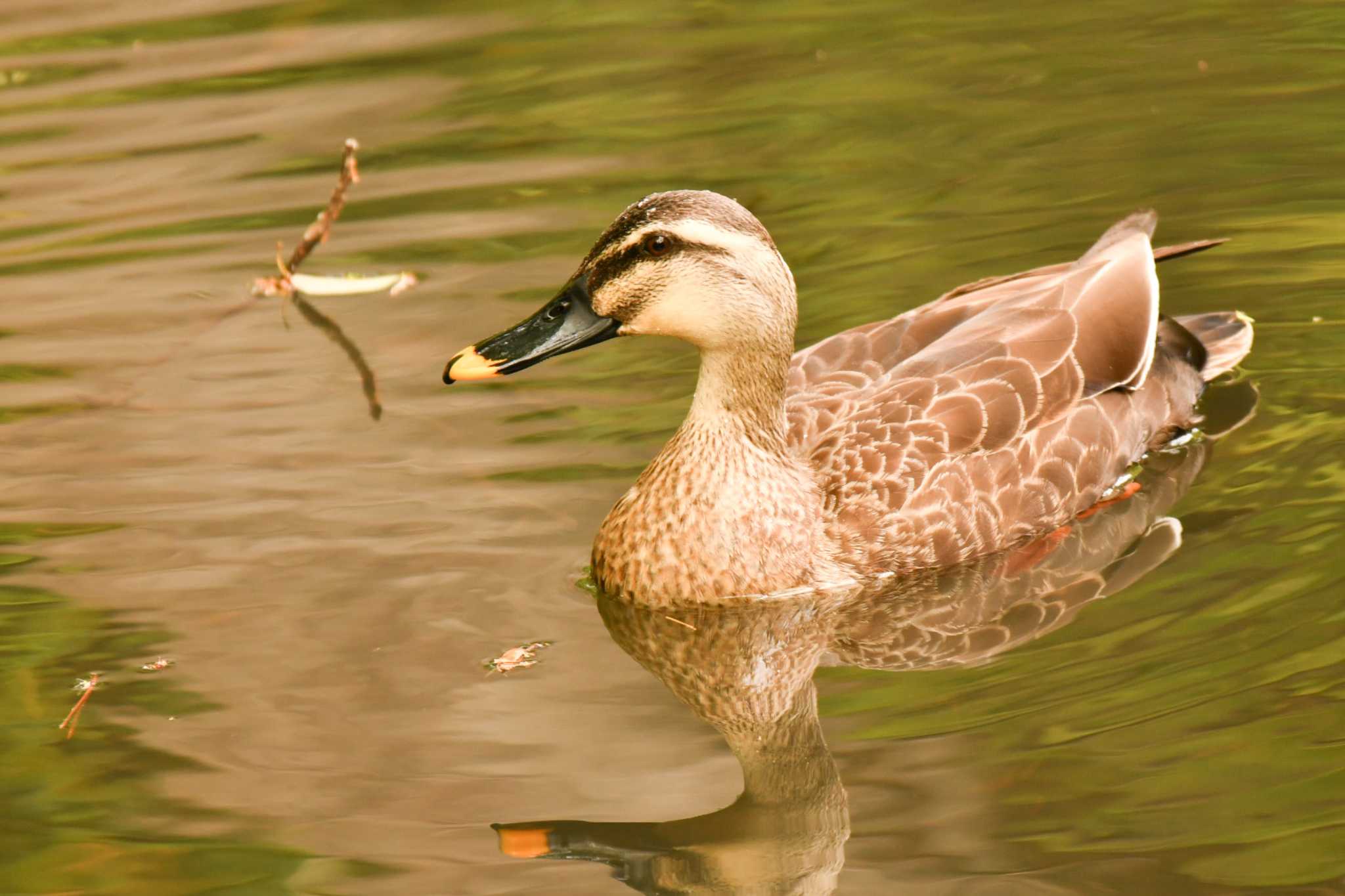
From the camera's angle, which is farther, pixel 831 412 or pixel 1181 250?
pixel 1181 250

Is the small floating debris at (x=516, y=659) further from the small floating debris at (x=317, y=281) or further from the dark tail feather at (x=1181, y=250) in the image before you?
the small floating debris at (x=317, y=281)

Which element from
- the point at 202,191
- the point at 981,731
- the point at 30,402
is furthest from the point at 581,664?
the point at 202,191

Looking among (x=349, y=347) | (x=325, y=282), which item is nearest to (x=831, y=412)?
(x=349, y=347)

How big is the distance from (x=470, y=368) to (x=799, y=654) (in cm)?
159

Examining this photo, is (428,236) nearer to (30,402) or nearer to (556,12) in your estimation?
(30,402)

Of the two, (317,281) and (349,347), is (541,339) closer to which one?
(349,347)

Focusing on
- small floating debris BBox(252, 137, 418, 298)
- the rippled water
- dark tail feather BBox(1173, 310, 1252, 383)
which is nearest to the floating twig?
small floating debris BBox(252, 137, 418, 298)

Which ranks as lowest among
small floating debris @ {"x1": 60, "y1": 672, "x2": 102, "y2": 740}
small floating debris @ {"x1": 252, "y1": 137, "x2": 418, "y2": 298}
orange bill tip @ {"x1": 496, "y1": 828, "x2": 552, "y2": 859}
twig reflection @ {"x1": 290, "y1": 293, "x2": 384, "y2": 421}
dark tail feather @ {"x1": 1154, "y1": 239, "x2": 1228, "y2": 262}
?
orange bill tip @ {"x1": 496, "y1": 828, "x2": 552, "y2": 859}

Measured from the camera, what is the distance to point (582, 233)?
1039 centimetres

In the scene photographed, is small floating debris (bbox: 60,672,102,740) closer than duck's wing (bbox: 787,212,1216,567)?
Yes

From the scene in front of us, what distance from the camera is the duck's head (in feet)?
21.6

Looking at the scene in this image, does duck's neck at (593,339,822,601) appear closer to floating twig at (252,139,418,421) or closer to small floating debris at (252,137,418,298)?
floating twig at (252,139,418,421)

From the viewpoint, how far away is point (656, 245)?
6605 millimetres

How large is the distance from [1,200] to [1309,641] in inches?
353
